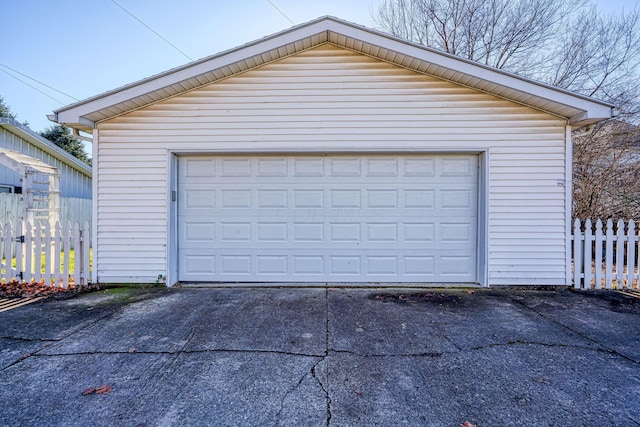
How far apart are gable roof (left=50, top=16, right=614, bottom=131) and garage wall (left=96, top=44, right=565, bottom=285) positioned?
198 millimetres

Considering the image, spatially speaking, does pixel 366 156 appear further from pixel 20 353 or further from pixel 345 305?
pixel 20 353

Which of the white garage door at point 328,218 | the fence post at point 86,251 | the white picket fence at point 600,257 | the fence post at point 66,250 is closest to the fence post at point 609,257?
the white picket fence at point 600,257

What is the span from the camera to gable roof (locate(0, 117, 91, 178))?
1041 cm

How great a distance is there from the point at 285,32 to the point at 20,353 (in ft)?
16.8

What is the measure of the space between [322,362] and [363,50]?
15.7 feet

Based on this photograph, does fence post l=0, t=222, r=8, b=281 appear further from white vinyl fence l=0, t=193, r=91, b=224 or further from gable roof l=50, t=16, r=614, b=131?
white vinyl fence l=0, t=193, r=91, b=224

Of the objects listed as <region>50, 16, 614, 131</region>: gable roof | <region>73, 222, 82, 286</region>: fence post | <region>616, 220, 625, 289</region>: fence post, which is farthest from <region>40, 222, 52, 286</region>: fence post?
<region>616, 220, 625, 289</region>: fence post

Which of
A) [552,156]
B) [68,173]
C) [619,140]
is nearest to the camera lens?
[552,156]

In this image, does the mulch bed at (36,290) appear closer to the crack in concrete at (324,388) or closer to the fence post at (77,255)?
the fence post at (77,255)

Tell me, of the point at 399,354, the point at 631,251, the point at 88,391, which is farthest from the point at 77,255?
the point at 631,251

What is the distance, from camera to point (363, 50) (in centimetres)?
542

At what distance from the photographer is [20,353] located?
3139 millimetres

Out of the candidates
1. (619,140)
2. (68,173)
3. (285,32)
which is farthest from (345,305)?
(68,173)

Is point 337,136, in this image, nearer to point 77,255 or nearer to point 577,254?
point 577,254
